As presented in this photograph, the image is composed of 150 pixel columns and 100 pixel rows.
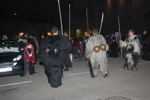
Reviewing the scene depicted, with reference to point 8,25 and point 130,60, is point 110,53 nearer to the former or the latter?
point 130,60

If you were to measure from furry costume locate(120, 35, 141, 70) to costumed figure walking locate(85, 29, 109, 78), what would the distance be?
156 centimetres

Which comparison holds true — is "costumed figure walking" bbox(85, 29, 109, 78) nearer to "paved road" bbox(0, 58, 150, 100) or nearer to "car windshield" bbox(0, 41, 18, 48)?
"paved road" bbox(0, 58, 150, 100)

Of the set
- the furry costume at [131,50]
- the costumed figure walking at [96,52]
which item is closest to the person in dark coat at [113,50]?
the furry costume at [131,50]

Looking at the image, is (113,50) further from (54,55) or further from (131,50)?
(54,55)

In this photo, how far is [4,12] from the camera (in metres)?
42.9

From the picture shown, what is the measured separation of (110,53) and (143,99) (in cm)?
806

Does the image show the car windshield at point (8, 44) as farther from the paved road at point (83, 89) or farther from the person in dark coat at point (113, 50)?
the person in dark coat at point (113, 50)

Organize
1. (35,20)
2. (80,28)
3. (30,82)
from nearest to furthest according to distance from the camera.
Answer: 1. (30,82)
2. (80,28)
3. (35,20)

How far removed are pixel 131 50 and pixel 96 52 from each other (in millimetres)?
1896

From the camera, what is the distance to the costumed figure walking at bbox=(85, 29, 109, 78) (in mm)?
5750

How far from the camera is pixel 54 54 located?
13.9 feet

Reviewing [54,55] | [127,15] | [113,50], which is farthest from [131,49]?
[127,15]

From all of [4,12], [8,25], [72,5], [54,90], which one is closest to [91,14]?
[72,5]

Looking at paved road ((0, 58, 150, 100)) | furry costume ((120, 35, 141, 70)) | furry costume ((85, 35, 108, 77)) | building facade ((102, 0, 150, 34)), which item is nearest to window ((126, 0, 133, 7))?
building facade ((102, 0, 150, 34))
